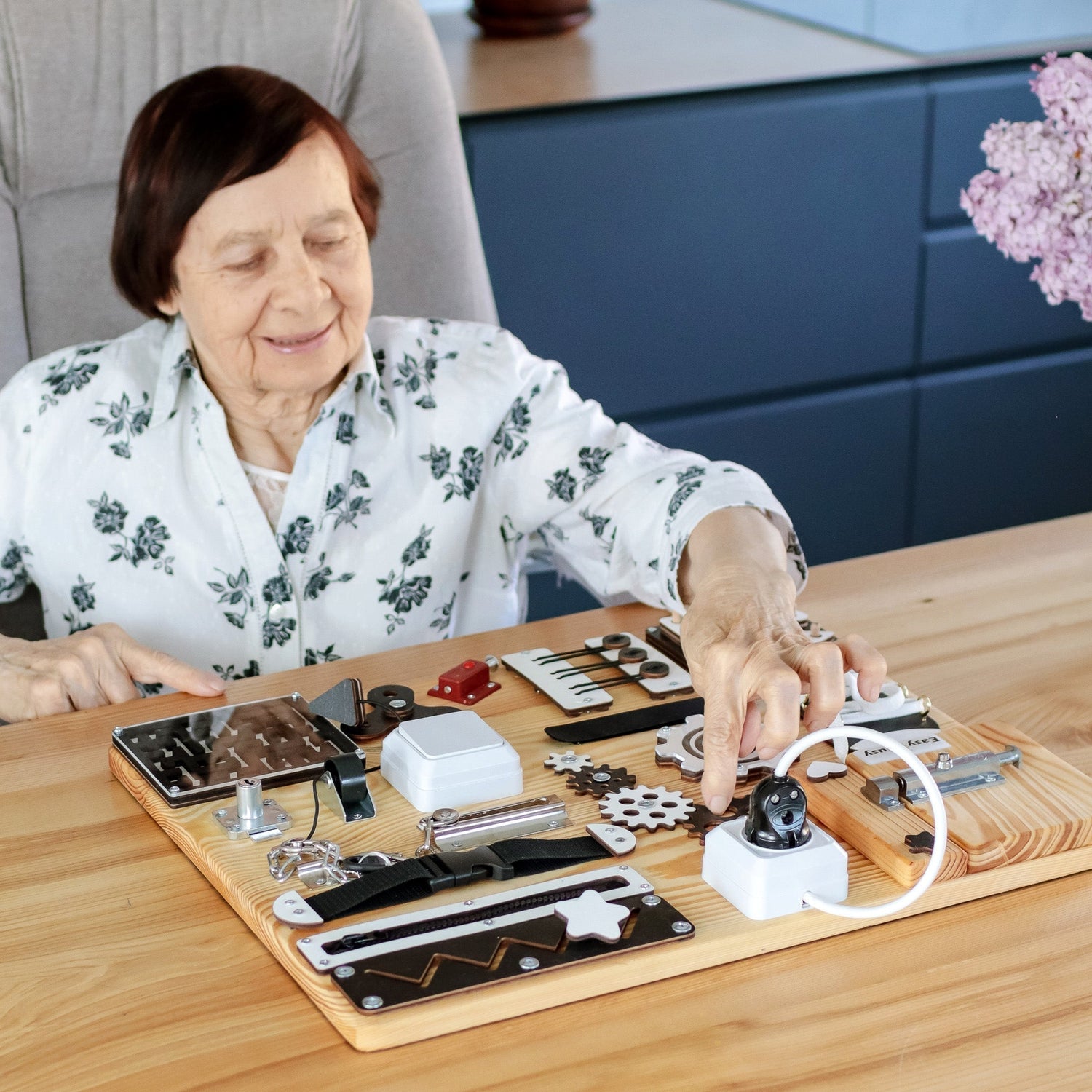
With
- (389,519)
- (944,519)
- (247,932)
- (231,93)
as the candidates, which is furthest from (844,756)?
(944,519)

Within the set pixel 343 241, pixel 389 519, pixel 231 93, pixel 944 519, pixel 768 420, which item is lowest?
pixel 944 519

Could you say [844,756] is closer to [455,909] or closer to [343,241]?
[455,909]

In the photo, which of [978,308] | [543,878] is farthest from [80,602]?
[978,308]

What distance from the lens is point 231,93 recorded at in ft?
4.70

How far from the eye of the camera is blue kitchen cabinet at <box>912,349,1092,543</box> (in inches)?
108

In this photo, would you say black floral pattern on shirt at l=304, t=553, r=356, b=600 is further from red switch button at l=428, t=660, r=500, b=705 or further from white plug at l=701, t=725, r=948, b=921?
white plug at l=701, t=725, r=948, b=921

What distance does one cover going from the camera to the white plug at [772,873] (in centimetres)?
87

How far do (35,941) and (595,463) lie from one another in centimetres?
75

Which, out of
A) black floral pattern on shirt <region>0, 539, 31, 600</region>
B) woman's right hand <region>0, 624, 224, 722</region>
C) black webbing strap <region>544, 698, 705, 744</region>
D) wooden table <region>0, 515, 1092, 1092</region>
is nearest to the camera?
wooden table <region>0, 515, 1092, 1092</region>

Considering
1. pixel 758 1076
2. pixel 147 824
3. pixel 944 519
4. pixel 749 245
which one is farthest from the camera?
pixel 944 519

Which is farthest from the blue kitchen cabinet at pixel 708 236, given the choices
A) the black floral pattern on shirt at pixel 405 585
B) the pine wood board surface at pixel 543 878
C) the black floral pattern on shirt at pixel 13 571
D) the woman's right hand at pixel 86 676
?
the pine wood board surface at pixel 543 878

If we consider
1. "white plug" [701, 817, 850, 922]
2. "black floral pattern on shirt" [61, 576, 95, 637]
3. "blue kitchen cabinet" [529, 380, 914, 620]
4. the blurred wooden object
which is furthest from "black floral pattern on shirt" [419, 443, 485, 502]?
the blurred wooden object

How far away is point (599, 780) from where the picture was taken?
40.5 inches

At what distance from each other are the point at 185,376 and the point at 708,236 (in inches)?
45.7
